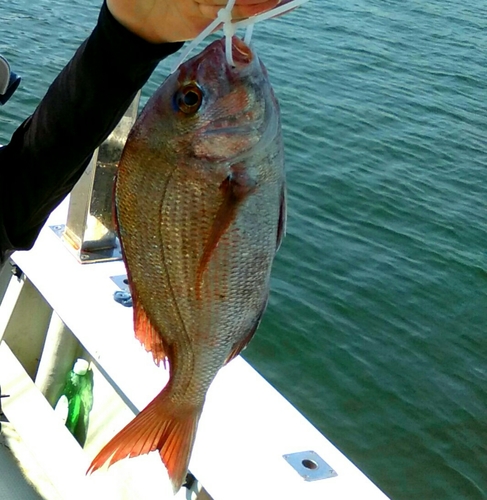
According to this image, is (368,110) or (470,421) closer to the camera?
(470,421)

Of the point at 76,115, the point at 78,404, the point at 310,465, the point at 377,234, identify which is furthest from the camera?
the point at 377,234

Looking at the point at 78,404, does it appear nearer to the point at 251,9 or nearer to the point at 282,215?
the point at 282,215

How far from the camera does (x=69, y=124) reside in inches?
57.6

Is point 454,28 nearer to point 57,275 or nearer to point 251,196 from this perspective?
point 57,275

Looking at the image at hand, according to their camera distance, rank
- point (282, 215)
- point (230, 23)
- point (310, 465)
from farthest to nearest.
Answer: point (310, 465), point (282, 215), point (230, 23)

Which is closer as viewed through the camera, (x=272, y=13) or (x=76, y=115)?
(x=272, y=13)

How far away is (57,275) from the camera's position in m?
2.84

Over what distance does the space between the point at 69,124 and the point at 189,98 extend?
392 mm

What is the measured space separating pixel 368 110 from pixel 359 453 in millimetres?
5306

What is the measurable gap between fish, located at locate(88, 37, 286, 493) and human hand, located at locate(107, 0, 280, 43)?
91mm

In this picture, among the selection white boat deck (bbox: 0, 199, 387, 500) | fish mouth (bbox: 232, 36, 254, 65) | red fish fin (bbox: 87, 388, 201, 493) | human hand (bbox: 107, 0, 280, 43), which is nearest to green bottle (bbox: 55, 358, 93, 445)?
white boat deck (bbox: 0, 199, 387, 500)

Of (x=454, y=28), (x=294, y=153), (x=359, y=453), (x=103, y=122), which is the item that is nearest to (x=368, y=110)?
(x=294, y=153)

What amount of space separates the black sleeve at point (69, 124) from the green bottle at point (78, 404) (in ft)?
4.98

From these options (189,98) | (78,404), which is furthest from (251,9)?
(78,404)
